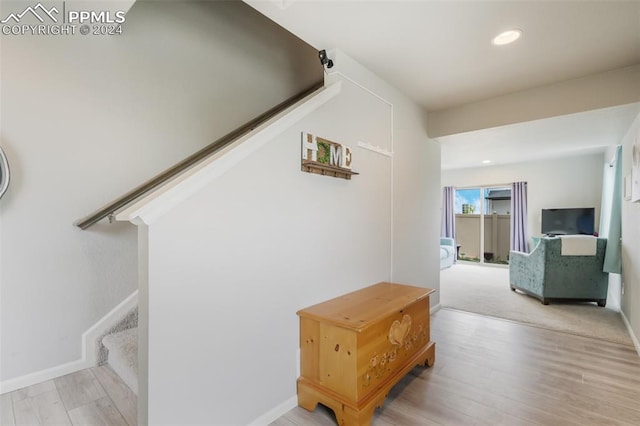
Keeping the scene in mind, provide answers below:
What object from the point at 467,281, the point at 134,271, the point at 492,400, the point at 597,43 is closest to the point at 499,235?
the point at 467,281

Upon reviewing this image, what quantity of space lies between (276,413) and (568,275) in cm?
426

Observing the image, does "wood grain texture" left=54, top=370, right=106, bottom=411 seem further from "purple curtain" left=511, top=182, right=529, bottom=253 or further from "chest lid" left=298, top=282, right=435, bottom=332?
"purple curtain" left=511, top=182, right=529, bottom=253

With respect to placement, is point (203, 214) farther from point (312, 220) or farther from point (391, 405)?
point (391, 405)

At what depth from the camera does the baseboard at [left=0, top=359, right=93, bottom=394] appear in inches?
74.9

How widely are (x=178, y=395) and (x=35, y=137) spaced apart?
6.66ft

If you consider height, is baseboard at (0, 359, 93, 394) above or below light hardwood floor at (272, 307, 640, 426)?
above

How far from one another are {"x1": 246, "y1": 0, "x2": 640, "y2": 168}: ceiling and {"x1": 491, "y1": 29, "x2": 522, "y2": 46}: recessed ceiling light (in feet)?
0.13

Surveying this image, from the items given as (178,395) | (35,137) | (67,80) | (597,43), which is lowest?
(178,395)

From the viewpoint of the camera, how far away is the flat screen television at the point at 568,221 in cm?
564

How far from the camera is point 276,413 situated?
1761mm

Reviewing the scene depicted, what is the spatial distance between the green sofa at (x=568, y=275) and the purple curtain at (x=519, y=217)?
2.67 meters

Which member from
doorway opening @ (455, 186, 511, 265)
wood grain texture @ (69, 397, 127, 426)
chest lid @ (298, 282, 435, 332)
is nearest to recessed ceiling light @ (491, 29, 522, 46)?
chest lid @ (298, 282, 435, 332)

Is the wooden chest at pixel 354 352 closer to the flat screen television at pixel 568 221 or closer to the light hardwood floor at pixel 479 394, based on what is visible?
the light hardwood floor at pixel 479 394

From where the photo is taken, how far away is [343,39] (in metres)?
2.21
